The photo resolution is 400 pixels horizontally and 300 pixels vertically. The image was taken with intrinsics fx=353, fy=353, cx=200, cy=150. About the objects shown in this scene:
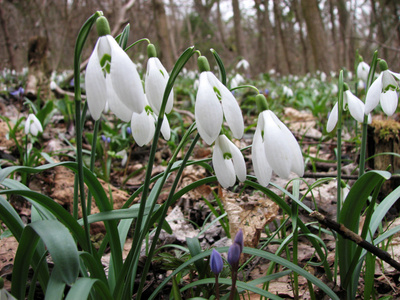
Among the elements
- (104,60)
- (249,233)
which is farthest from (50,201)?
(249,233)

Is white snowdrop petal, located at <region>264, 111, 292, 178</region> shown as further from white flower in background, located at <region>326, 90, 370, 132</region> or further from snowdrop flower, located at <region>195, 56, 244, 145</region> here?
white flower in background, located at <region>326, 90, 370, 132</region>

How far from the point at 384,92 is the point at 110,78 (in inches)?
38.3

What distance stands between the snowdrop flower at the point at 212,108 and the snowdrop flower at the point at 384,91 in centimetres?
58

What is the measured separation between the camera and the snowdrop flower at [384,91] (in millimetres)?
1199

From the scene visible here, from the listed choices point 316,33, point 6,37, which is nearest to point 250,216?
point 316,33

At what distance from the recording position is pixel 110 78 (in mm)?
803

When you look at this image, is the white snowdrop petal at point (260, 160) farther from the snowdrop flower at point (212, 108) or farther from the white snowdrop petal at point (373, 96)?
the white snowdrop petal at point (373, 96)

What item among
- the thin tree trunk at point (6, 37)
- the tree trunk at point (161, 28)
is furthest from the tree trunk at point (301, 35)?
the thin tree trunk at point (6, 37)

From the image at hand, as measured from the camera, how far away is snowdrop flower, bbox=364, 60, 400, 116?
3.93ft

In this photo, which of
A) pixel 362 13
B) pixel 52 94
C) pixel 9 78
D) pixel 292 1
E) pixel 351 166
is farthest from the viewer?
pixel 362 13

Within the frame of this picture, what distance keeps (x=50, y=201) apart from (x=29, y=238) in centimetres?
11

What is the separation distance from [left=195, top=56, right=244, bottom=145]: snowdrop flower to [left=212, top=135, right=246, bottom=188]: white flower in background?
92mm

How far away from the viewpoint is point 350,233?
0.98 metres

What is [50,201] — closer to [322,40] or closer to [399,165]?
[399,165]
